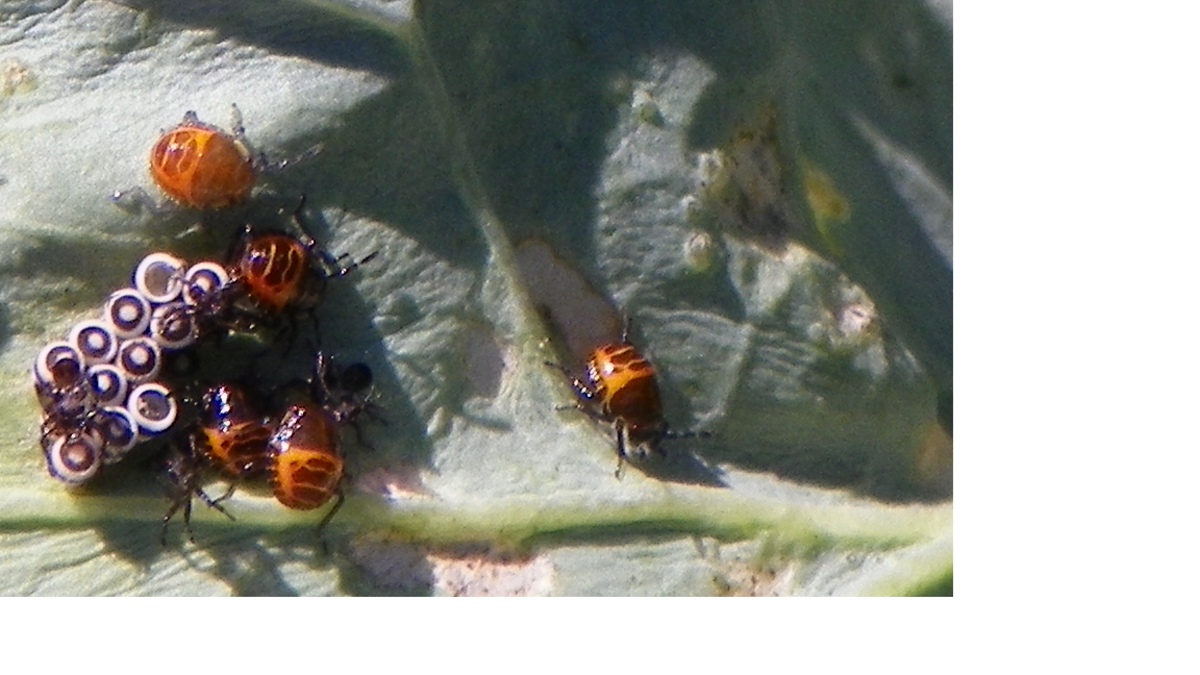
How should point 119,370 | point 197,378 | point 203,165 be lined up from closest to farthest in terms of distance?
point 203,165
point 119,370
point 197,378

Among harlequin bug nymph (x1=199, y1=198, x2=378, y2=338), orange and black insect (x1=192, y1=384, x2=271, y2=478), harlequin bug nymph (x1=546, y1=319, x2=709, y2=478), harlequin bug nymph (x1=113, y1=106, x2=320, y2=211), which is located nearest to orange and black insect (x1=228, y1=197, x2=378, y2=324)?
harlequin bug nymph (x1=199, y1=198, x2=378, y2=338)

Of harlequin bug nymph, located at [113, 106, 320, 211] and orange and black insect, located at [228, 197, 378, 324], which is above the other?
harlequin bug nymph, located at [113, 106, 320, 211]

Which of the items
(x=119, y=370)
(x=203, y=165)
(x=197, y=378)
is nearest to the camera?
(x=203, y=165)

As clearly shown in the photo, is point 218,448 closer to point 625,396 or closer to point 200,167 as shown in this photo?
point 200,167

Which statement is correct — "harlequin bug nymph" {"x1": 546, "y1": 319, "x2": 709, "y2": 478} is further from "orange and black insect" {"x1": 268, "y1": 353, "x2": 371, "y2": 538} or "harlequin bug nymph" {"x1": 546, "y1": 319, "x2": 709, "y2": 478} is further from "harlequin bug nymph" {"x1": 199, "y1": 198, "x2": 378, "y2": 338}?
"harlequin bug nymph" {"x1": 199, "y1": 198, "x2": 378, "y2": 338}

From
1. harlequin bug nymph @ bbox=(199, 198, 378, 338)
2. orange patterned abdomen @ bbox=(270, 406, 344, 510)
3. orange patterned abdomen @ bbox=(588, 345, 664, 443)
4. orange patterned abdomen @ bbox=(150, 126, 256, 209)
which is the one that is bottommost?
orange patterned abdomen @ bbox=(270, 406, 344, 510)

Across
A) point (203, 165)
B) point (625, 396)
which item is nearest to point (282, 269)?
point (203, 165)

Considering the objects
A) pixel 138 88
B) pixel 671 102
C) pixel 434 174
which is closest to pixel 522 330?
pixel 434 174
